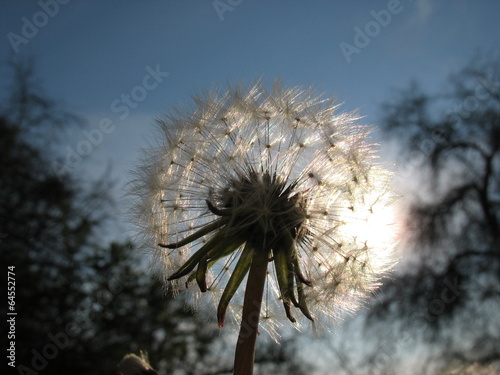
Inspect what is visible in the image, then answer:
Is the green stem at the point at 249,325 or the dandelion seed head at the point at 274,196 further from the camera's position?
the dandelion seed head at the point at 274,196

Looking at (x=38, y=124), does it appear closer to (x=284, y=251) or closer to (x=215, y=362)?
Result: (x=215, y=362)

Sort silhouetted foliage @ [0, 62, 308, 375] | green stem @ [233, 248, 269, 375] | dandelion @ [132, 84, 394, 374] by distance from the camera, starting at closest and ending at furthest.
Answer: green stem @ [233, 248, 269, 375] < dandelion @ [132, 84, 394, 374] < silhouetted foliage @ [0, 62, 308, 375]

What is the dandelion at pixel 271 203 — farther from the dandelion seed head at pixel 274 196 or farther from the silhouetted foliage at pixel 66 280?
the silhouetted foliage at pixel 66 280

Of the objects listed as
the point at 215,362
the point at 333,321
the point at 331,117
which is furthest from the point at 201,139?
the point at 215,362

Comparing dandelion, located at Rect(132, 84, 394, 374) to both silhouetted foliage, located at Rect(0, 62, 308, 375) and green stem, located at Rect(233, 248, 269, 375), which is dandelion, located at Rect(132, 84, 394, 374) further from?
silhouetted foliage, located at Rect(0, 62, 308, 375)

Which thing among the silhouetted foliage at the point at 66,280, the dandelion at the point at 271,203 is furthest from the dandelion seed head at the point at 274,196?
the silhouetted foliage at the point at 66,280

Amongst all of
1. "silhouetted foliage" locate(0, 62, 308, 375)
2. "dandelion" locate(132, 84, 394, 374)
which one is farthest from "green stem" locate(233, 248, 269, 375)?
"silhouetted foliage" locate(0, 62, 308, 375)

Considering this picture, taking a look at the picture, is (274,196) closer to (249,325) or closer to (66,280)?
(249,325)
